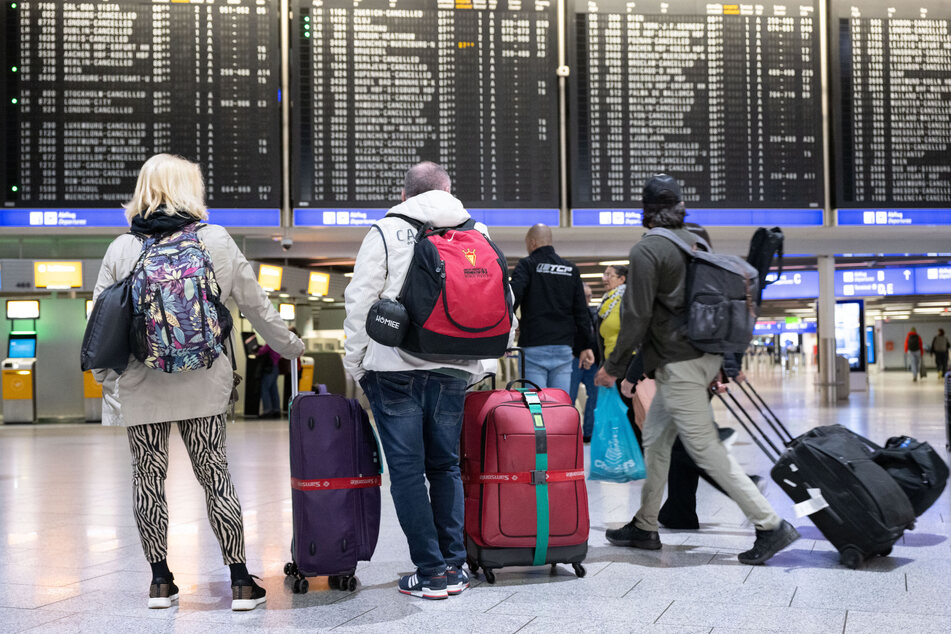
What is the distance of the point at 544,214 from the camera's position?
9227mm

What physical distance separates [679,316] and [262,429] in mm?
7814

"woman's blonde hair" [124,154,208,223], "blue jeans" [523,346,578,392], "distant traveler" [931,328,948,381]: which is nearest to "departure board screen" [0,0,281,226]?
"blue jeans" [523,346,578,392]

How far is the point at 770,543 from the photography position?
3545mm

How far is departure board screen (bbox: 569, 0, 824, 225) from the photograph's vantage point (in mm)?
9211

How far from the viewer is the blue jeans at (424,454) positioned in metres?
3.12

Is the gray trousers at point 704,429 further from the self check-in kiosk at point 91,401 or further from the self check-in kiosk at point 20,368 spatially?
the self check-in kiosk at point 20,368

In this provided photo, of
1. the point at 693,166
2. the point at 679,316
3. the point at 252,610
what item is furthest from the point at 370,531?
the point at 693,166

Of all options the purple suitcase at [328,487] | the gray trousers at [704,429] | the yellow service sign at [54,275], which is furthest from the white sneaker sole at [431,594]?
the yellow service sign at [54,275]

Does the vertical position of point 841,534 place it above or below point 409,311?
below

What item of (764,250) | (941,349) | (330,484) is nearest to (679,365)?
(764,250)

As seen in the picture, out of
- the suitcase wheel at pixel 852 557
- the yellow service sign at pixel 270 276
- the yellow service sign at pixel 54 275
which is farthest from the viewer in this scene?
the yellow service sign at pixel 270 276

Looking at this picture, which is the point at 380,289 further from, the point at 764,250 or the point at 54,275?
the point at 54,275

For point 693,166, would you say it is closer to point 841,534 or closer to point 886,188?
point 886,188

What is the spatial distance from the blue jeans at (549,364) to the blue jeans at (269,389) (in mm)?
7354
